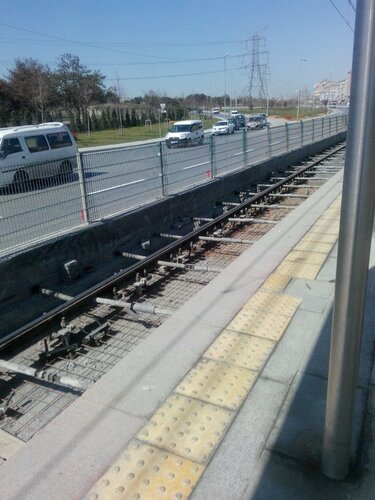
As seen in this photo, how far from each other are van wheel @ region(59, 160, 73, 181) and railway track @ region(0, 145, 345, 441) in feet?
5.55

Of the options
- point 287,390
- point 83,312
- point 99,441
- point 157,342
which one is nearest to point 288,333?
point 287,390

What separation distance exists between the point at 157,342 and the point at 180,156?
7.62m

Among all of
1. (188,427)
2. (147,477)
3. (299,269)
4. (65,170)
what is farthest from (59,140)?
(147,477)

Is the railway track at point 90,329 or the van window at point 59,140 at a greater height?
the van window at point 59,140

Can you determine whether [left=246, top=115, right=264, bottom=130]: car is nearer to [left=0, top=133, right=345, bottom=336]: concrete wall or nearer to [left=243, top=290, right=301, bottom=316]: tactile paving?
[left=0, top=133, right=345, bottom=336]: concrete wall

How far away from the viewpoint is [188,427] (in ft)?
9.47

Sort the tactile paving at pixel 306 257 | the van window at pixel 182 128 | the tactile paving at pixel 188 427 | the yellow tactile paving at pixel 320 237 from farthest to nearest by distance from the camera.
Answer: the van window at pixel 182 128, the yellow tactile paving at pixel 320 237, the tactile paving at pixel 306 257, the tactile paving at pixel 188 427

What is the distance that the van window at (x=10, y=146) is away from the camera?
621 inches

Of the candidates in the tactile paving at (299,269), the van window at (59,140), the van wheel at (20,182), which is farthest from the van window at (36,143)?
the tactile paving at (299,269)

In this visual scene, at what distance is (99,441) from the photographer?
2.76 metres

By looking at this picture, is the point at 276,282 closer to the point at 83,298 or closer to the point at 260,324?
the point at 260,324

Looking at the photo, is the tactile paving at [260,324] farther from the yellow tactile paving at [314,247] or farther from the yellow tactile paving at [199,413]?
the yellow tactile paving at [314,247]

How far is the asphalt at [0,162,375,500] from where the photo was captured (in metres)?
2.39

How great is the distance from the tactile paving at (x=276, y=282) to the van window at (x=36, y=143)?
45.0 feet
